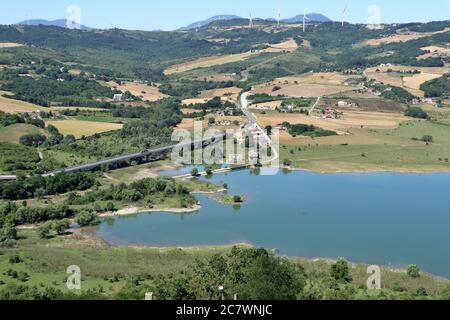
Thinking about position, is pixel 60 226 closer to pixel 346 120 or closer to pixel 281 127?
pixel 281 127

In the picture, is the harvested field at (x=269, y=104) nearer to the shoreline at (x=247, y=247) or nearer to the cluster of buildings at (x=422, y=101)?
the cluster of buildings at (x=422, y=101)

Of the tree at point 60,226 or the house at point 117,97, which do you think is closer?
the tree at point 60,226

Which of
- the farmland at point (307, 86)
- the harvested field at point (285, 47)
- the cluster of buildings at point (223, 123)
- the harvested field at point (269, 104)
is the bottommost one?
the cluster of buildings at point (223, 123)

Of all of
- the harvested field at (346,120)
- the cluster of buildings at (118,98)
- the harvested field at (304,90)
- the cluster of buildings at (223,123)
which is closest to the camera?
the cluster of buildings at (223,123)

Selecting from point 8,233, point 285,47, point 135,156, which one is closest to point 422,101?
point 135,156

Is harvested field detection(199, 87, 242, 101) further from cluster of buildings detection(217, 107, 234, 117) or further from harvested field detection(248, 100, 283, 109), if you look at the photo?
cluster of buildings detection(217, 107, 234, 117)

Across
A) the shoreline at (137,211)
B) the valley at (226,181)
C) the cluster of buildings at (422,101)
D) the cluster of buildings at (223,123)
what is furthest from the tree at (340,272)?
the cluster of buildings at (422,101)
